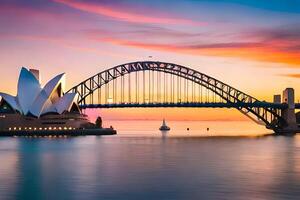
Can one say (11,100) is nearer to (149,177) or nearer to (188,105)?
(188,105)

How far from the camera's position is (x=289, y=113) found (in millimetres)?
150625

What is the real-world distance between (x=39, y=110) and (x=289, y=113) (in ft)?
205

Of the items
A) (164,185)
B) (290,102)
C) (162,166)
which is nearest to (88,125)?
(290,102)

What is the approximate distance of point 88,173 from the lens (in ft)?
164

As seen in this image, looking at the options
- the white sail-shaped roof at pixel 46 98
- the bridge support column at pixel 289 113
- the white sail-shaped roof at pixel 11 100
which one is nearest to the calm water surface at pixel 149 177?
the white sail-shaped roof at pixel 46 98

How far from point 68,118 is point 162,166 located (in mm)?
83670

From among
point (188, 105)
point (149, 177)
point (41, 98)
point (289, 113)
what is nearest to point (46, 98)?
point (41, 98)

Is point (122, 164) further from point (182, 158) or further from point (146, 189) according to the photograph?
point (146, 189)

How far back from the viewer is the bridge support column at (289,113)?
15100 cm

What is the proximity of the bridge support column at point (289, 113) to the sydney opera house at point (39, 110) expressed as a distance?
5139 cm

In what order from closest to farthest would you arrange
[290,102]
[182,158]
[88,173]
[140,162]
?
1. [88,173]
2. [140,162]
3. [182,158]
4. [290,102]

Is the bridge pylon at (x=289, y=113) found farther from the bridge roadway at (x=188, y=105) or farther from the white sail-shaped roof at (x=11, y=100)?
the white sail-shaped roof at (x=11, y=100)

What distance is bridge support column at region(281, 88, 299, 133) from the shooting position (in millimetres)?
151000

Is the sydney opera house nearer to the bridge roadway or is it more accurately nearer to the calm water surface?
the bridge roadway
